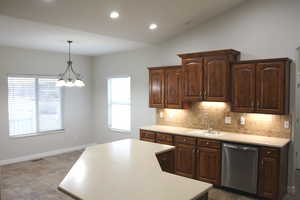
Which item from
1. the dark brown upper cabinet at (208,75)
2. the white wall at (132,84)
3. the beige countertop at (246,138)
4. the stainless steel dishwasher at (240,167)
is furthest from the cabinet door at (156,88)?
the stainless steel dishwasher at (240,167)

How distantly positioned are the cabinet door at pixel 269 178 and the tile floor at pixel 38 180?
1.02 ft

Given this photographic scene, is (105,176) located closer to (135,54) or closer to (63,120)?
(135,54)

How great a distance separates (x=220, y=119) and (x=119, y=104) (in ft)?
10.4

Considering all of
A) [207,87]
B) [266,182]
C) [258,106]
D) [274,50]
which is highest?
[274,50]

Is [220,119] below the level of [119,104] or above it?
below

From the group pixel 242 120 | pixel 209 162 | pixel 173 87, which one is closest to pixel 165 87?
pixel 173 87

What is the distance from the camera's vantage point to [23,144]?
593 centimetres

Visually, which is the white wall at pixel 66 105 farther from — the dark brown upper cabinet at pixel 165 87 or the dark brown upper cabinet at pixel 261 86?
the dark brown upper cabinet at pixel 261 86

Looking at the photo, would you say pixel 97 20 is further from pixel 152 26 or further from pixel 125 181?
pixel 125 181

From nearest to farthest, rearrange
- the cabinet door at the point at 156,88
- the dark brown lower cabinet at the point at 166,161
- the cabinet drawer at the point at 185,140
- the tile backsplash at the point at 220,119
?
1. the dark brown lower cabinet at the point at 166,161
2. the tile backsplash at the point at 220,119
3. the cabinet drawer at the point at 185,140
4. the cabinet door at the point at 156,88

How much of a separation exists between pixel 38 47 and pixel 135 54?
2.38 m

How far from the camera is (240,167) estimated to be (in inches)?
151

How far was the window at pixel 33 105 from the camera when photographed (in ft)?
19.1

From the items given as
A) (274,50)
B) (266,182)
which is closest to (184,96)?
(274,50)
